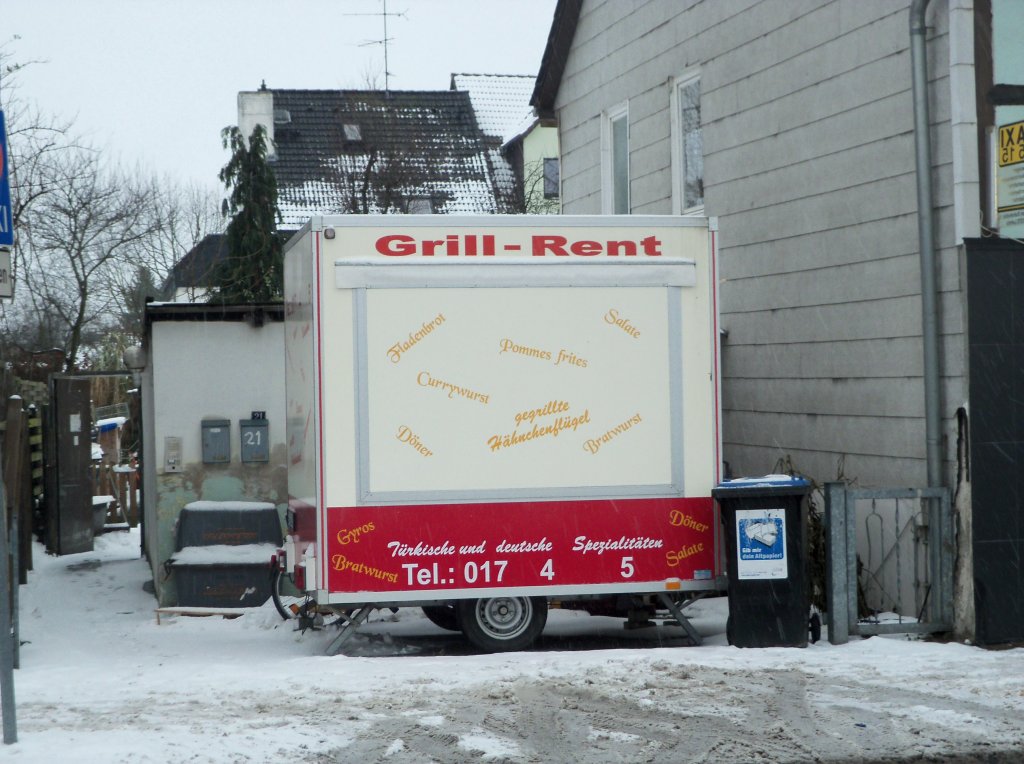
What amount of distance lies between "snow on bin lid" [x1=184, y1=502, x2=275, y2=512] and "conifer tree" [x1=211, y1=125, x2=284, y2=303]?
538 inches

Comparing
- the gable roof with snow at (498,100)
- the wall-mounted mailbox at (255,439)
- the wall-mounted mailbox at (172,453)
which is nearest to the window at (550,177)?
the gable roof with snow at (498,100)

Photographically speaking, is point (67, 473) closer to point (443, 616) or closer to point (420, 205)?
point (443, 616)

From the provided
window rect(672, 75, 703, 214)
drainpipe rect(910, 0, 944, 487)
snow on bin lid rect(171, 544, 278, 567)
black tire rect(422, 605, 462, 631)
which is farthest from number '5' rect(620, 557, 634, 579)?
window rect(672, 75, 703, 214)

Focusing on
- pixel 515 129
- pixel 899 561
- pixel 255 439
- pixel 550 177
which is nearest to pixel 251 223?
pixel 550 177

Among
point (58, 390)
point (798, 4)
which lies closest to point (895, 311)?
point (798, 4)

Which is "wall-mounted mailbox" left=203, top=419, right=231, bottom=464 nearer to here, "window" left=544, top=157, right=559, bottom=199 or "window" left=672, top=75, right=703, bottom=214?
"window" left=672, top=75, right=703, bottom=214

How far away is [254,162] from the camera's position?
26.1m

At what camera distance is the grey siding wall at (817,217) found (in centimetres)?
971

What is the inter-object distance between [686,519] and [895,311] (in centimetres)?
230

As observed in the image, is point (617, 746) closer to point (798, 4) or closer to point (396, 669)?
point (396, 669)

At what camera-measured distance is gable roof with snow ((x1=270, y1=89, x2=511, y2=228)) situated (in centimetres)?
2756

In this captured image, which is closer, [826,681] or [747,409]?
[826,681]

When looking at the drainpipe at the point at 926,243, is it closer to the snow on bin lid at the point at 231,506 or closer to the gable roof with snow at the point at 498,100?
the snow on bin lid at the point at 231,506

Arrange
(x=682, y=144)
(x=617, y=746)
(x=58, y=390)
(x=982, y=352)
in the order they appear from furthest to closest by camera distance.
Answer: (x=58, y=390) < (x=682, y=144) < (x=982, y=352) < (x=617, y=746)
